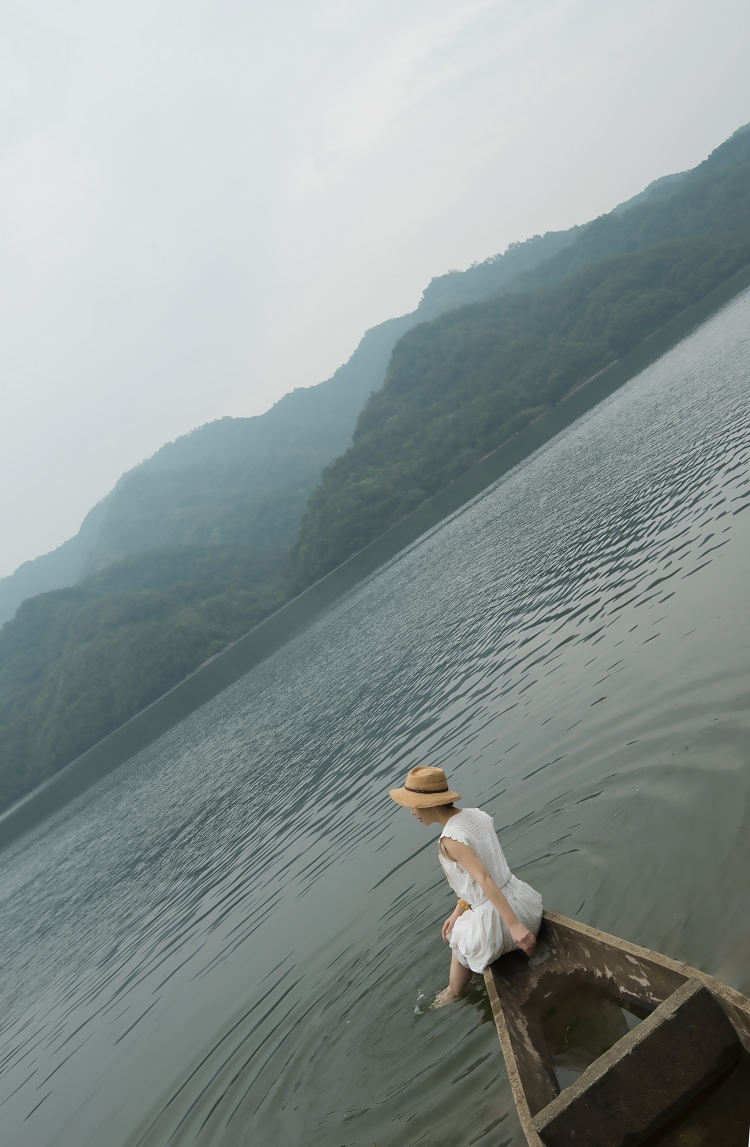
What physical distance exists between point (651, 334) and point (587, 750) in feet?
354

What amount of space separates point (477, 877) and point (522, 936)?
2.23 feet

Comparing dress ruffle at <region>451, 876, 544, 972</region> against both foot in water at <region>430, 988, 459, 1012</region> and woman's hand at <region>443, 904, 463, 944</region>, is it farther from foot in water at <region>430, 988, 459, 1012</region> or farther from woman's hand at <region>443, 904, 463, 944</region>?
foot in water at <region>430, 988, 459, 1012</region>

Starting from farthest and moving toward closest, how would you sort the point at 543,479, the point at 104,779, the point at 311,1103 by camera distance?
the point at 104,779 → the point at 543,479 → the point at 311,1103

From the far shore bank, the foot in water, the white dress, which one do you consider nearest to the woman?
the white dress

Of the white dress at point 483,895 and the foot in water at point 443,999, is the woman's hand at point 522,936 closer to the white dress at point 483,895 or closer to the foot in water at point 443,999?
the white dress at point 483,895

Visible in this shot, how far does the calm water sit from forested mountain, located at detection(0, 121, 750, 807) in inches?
2813

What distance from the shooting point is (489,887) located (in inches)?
220

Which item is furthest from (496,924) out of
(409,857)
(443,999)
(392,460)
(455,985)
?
(392,460)

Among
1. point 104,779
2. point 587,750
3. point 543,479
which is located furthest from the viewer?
point 104,779

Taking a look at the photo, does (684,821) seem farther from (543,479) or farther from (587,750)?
(543,479)

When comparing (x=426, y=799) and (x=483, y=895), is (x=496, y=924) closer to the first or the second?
(x=483, y=895)

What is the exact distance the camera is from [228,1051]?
9.75m

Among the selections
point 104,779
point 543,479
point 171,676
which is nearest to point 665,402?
point 543,479

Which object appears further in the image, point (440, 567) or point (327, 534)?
point (327, 534)
